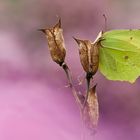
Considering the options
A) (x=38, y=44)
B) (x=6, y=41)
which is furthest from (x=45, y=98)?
(x=38, y=44)

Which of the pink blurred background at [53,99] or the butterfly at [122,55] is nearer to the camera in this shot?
the pink blurred background at [53,99]

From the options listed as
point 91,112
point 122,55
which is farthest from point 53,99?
point 122,55

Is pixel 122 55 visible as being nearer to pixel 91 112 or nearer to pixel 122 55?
pixel 122 55

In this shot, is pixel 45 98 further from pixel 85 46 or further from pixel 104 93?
pixel 104 93

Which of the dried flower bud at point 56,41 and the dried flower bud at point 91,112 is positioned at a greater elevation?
the dried flower bud at point 56,41
